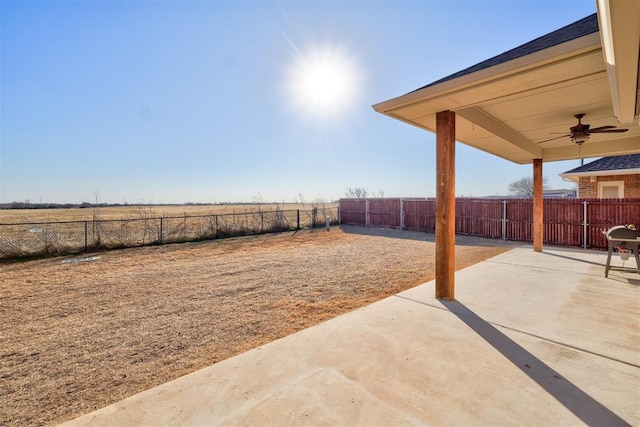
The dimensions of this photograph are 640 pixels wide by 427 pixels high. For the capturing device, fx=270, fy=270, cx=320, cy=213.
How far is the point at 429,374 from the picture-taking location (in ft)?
6.76

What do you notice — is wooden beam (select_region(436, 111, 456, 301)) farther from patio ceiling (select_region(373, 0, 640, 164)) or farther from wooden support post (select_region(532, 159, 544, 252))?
wooden support post (select_region(532, 159, 544, 252))

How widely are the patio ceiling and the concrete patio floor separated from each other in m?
2.23

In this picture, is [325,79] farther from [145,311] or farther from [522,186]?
[522,186]

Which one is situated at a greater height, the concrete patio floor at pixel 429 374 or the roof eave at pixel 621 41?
the roof eave at pixel 621 41

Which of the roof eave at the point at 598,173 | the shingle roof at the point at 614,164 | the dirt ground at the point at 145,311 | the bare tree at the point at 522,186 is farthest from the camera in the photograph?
the bare tree at the point at 522,186

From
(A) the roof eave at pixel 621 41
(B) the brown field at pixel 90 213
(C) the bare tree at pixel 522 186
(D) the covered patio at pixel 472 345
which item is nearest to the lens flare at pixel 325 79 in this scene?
(D) the covered patio at pixel 472 345

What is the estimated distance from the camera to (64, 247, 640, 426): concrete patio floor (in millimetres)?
1652

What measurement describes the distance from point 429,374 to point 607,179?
13568mm

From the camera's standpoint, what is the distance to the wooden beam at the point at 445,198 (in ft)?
12.3

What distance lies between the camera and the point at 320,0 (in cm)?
549

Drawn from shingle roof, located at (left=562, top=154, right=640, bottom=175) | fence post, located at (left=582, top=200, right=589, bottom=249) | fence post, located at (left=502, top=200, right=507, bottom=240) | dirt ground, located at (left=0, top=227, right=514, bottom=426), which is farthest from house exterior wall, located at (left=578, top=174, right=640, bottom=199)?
dirt ground, located at (left=0, top=227, right=514, bottom=426)

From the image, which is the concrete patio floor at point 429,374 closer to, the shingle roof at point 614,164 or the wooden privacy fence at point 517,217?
the wooden privacy fence at point 517,217

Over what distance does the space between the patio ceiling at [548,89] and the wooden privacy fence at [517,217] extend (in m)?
3.10

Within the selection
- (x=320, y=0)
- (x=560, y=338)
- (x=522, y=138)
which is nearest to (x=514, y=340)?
(x=560, y=338)
